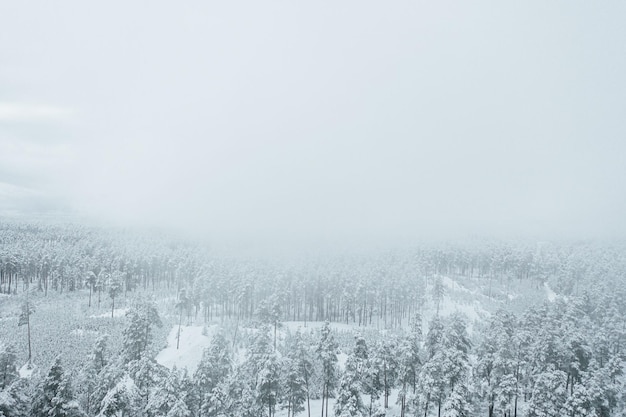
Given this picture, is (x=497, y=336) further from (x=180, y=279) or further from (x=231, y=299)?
(x=180, y=279)

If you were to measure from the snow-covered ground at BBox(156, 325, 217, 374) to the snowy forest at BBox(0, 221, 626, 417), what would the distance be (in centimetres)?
35

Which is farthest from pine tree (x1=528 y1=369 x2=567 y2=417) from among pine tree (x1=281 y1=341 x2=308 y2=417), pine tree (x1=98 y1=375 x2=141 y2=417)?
pine tree (x1=98 y1=375 x2=141 y2=417)

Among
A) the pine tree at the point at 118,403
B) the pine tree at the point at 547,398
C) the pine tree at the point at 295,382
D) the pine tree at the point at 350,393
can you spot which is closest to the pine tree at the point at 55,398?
the pine tree at the point at 118,403

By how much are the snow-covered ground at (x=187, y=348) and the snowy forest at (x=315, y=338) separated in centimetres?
35

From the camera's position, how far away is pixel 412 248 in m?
165

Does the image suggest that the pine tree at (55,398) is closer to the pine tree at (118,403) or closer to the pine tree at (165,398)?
the pine tree at (118,403)

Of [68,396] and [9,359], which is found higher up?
[68,396]

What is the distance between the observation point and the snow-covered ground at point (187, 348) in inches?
2373

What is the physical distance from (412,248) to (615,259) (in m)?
73.1

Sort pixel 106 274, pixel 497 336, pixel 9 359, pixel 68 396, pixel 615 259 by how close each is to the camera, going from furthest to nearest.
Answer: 1. pixel 615 259
2. pixel 106 274
3. pixel 497 336
4. pixel 9 359
5. pixel 68 396

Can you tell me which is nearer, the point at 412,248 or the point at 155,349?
the point at 155,349

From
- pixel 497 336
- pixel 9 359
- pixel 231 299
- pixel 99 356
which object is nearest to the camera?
pixel 9 359

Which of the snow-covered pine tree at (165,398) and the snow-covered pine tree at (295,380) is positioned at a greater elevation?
the snow-covered pine tree at (165,398)

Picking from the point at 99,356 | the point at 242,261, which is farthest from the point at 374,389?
the point at 242,261
